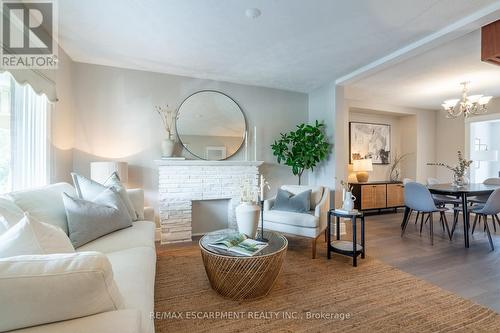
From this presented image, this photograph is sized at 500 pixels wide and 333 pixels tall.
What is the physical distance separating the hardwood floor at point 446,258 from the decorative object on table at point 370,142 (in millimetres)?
1948

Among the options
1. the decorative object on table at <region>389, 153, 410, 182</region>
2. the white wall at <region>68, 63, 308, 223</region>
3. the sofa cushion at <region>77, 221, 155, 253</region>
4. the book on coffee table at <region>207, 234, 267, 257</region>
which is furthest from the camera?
the decorative object on table at <region>389, 153, 410, 182</region>

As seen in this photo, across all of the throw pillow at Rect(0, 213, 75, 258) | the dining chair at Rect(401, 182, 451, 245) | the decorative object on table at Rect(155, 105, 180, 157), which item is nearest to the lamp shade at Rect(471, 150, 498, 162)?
the dining chair at Rect(401, 182, 451, 245)

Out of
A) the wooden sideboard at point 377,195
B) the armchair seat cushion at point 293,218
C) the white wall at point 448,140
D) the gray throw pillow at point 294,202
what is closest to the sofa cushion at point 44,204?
the armchair seat cushion at point 293,218

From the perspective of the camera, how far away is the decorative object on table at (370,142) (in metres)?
5.59

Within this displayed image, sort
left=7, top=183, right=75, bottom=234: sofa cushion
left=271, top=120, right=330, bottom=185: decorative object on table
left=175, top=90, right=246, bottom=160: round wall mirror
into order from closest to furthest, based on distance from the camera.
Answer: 1. left=7, top=183, right=75, bottom=234: sofa cushion
2. left=175, top=90, right=246, bottom=160: round wall mirror
3. left=271, top=120, right=330, bottom=185: decorative object on table

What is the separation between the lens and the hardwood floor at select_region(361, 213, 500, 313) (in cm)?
219

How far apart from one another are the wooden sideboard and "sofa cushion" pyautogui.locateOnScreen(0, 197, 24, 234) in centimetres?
515

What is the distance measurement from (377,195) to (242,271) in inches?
171

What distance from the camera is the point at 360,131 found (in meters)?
5.67

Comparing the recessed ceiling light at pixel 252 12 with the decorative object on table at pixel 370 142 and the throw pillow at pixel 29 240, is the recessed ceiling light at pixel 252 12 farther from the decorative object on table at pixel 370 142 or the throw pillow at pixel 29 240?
the decorative object on table at pixel 370 142

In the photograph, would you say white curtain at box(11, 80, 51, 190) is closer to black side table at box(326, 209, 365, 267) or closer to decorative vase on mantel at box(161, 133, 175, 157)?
decorative vase on mantel at box(161, 133, 175, 157)

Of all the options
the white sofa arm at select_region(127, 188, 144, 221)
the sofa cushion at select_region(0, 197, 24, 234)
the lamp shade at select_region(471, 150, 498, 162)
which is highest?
the lamp shade at select_region(471, 150, 498, 162)

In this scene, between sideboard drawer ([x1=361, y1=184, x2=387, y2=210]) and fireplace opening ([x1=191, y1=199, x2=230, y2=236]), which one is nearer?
fireplace opening ([x1=191, y1=199, x2=230, y2=236])

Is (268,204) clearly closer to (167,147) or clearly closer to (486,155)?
(167,147)
